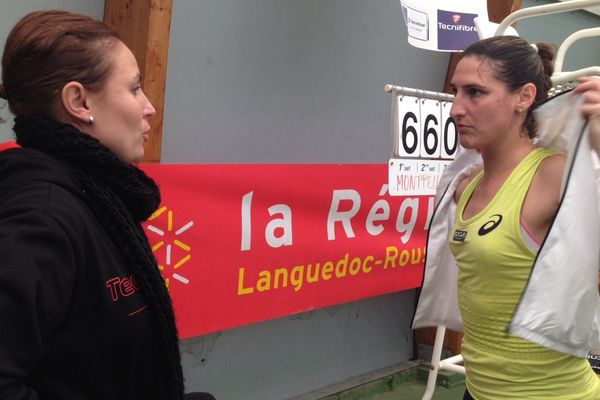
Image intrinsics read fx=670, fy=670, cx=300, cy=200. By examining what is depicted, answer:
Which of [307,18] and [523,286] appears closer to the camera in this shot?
[523,286]

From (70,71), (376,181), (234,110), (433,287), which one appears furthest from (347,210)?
(70,71)

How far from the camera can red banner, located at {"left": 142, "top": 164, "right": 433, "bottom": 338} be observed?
118 inches

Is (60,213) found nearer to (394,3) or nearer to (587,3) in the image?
(587,3)

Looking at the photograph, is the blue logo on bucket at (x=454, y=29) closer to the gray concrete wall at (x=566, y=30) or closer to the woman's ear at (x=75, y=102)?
the gray concrete wall at (x=566, y=30)

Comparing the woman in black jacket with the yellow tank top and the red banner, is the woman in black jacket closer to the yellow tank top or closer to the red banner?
the yellow tank top

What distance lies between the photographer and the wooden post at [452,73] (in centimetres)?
451

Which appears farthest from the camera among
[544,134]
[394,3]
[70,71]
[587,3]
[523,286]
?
[394,3]

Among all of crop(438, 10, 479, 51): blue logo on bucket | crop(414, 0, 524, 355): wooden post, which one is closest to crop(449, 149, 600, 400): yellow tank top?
crop(438, 10, 479, 51): blue logo on bucket

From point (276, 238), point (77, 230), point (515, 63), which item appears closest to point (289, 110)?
point (276, 238)

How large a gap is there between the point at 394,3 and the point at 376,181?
49.8 inches

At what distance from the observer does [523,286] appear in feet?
6.10

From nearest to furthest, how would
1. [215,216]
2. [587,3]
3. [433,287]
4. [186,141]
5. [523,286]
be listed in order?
[523,286], [433,287], [587,3], [215,216], [186,141]

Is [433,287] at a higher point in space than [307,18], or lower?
lower

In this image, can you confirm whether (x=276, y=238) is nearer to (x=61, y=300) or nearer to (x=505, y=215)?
(x=505, y=215)
